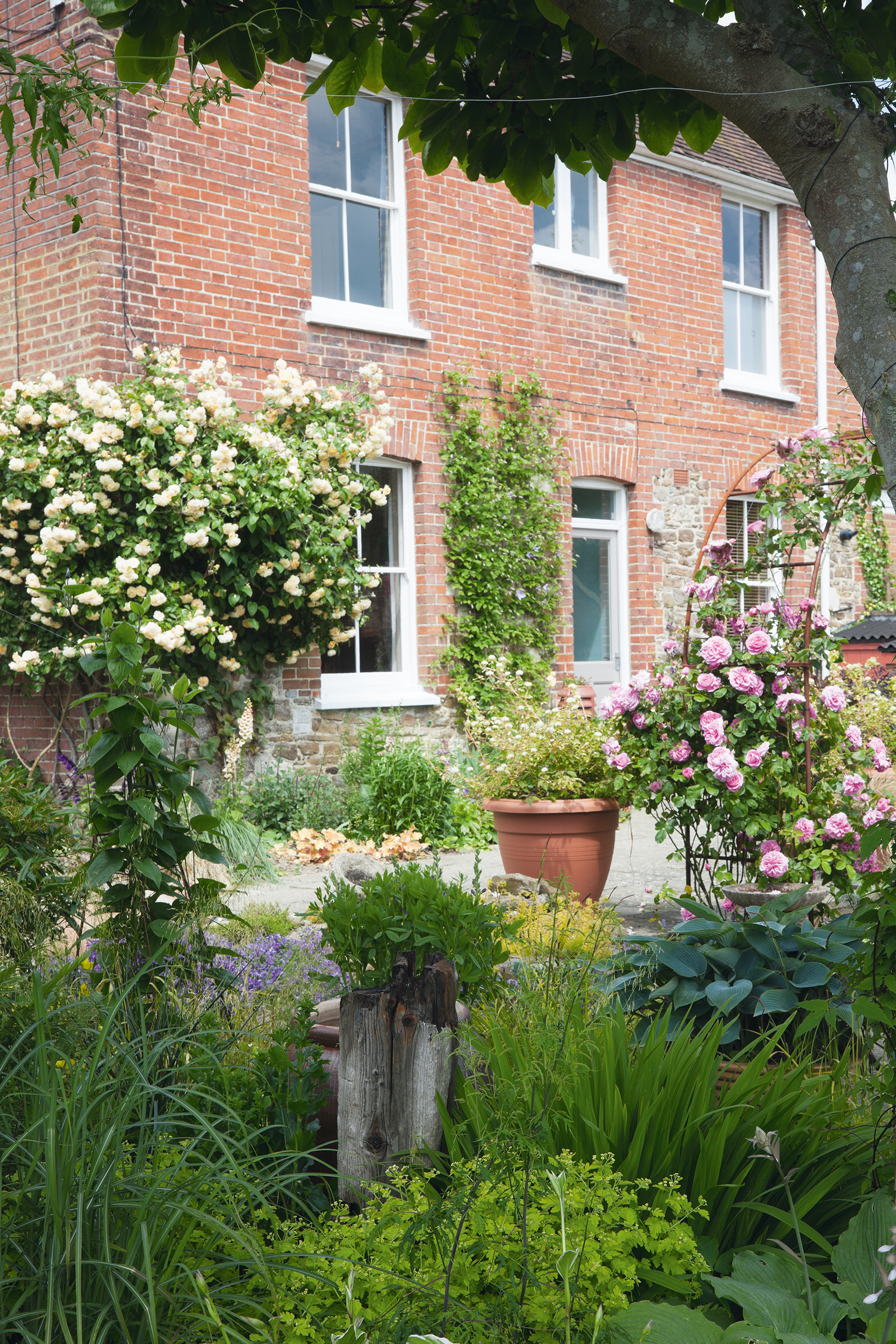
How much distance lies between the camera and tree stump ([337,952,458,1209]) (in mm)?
2393

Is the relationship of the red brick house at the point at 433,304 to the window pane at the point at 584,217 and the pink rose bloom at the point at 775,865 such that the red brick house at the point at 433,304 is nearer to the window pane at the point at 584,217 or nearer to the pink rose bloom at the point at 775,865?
the window pane at the point at 584,217

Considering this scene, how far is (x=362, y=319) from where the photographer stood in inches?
346

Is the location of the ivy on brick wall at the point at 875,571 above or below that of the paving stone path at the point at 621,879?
above

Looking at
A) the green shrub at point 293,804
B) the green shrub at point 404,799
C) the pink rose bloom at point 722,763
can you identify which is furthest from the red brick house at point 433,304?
the pink rose bloom at point 722,763

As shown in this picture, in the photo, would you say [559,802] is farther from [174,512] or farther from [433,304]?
[433,304]

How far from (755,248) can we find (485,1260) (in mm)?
12558

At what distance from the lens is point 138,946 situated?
10.1 ft

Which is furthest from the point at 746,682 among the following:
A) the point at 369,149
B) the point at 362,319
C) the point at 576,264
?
the point at 576,264

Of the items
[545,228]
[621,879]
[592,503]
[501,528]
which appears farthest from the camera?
[592,503]

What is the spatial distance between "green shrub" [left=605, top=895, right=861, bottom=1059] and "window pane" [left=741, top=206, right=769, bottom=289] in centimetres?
1074

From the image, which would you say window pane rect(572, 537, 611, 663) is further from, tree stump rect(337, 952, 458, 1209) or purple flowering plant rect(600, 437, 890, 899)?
tree stump rect(337, 952, 458, 1209)

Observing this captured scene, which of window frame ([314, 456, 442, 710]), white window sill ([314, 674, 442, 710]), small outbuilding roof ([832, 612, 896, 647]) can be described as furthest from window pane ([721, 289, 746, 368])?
white window sill ([314, 674, 442, 710])

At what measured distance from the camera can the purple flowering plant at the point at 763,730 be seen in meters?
4.61

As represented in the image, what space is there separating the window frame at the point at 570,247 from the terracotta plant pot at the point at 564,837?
610cm
